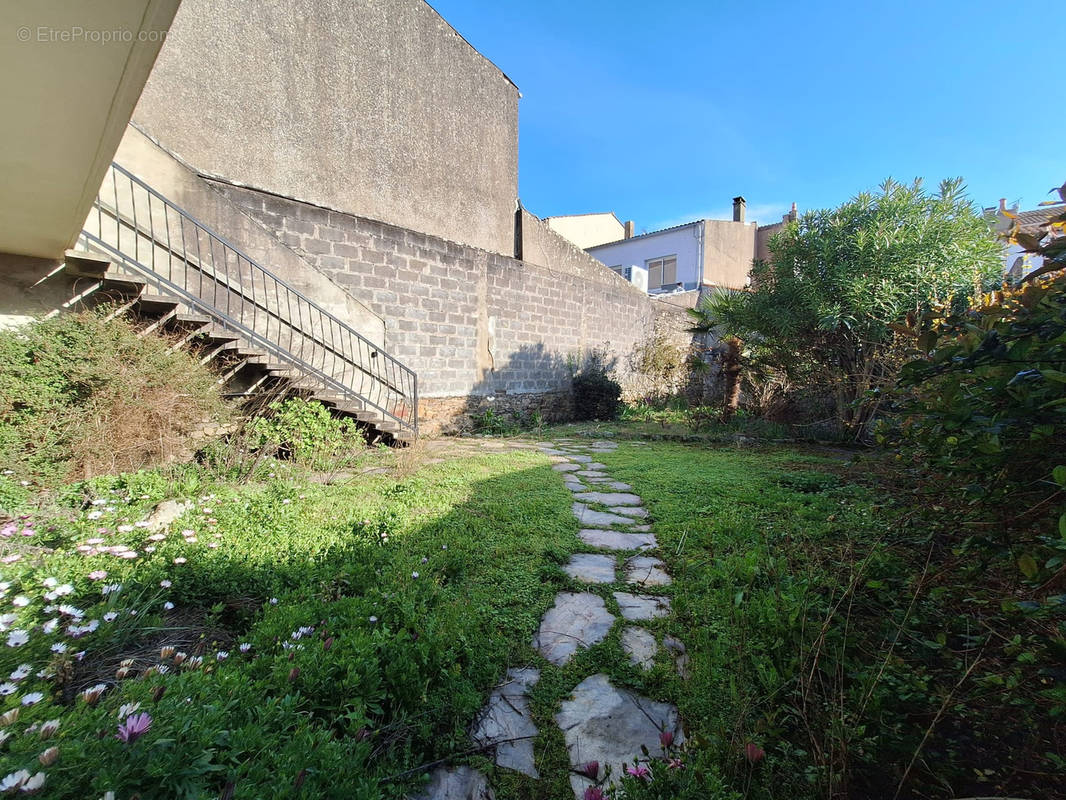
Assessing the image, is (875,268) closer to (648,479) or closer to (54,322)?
(648,479)

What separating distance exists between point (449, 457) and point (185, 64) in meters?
5.31

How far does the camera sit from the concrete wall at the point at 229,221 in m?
4.20

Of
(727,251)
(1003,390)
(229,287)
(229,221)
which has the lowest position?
(1003,390)

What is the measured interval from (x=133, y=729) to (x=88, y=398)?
11.7ft

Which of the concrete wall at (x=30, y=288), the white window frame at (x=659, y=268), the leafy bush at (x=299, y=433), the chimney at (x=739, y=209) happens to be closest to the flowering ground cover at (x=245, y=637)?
the leafy bush at (x=299, y=433)

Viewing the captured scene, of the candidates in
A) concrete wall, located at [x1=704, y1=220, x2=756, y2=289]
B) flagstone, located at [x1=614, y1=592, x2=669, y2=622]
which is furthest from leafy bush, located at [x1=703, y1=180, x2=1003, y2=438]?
concrete wall, located at [x1=704, y1=220, x2=756, y2=289]

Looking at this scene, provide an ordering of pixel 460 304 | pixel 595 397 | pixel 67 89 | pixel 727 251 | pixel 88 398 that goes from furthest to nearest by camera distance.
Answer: pixel 727 251 < pixel 595 397 < pixel 460 304 < pixel 88 398 < pixel 67 89

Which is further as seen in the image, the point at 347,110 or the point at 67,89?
the point at 347,110

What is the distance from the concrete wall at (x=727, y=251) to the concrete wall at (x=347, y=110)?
1094 cm

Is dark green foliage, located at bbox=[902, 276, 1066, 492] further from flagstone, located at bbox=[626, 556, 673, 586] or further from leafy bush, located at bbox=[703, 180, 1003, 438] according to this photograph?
leafy bush, located at bbox=[703, 180, 1003, 438]

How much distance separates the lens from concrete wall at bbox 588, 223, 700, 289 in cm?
1772

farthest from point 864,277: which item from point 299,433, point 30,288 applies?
point 30,288

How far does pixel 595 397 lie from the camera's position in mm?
9406

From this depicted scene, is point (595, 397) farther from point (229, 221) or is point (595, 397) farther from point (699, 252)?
point (699, 252)
